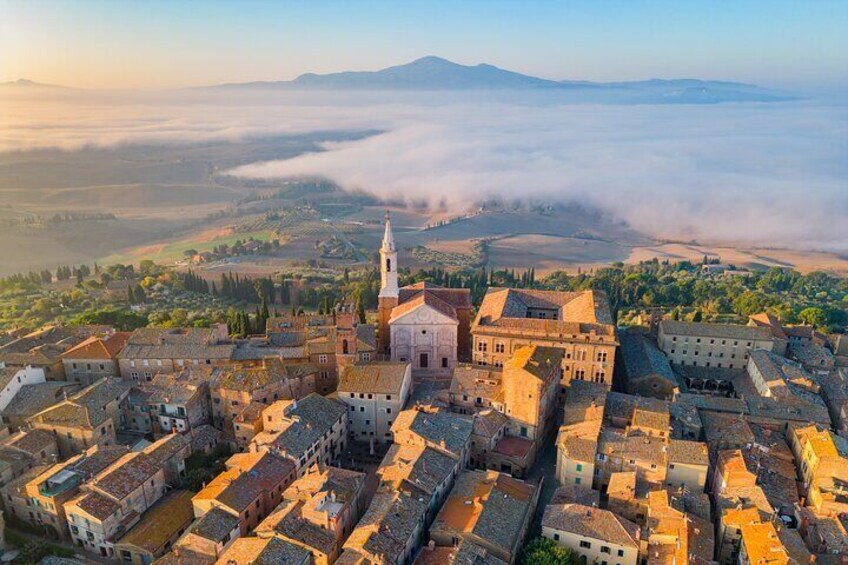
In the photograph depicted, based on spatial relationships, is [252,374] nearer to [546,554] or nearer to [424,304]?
[424,304]

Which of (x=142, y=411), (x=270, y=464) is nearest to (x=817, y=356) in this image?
(x=270, y=464)

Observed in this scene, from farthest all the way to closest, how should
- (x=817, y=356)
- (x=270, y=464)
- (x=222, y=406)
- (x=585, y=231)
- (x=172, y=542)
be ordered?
(x=585, y=231)
(x=817, y=356)
(x=222, y=406)
(x=270, y=464)
(x=172, y=542)

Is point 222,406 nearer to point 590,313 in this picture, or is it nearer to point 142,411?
point 142,411

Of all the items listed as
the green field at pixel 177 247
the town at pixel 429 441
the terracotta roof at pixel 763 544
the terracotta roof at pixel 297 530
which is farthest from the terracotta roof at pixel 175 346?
the green field at pixel 177 247

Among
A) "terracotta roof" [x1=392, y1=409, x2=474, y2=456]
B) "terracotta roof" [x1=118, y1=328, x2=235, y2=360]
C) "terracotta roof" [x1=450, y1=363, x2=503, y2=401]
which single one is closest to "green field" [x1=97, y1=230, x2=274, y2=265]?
"terracotta roof" [x1=118, y1=328, x2=235, y2=360]

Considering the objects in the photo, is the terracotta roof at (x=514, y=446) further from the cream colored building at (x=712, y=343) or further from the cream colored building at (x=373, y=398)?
the cream colored building at (x=712, y=343)

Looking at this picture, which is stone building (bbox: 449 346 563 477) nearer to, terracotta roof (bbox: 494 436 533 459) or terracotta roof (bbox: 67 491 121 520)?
terracotta roof (bbox: 494 436 533 459)

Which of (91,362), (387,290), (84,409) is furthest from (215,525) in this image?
(387,290)
